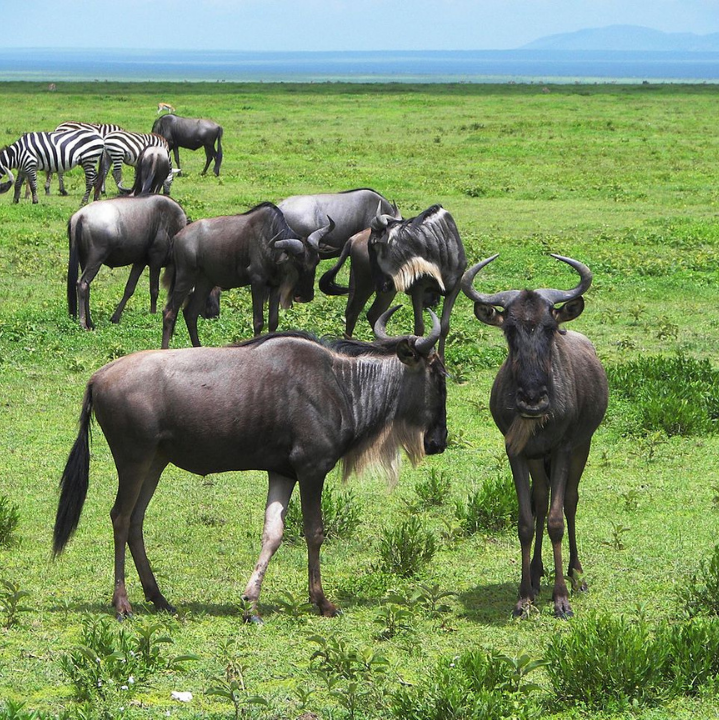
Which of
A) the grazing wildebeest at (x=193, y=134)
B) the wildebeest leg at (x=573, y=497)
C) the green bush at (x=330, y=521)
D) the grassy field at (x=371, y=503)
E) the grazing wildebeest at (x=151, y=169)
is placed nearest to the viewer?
the grassy field at (x=371, y=503)

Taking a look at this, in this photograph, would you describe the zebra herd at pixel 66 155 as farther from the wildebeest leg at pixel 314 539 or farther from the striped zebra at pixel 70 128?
the wildebeest leg at pixel 314 539

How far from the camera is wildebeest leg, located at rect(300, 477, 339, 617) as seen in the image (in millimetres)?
6516

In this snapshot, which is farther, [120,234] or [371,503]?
[120,234]

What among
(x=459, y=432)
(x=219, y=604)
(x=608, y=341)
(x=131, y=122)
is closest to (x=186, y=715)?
(x=219, y=604)

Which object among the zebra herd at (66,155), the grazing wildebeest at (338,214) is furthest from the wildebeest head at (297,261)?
the zebra herd at (66,155)

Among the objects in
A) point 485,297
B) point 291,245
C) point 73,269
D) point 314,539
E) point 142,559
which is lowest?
point 142,559

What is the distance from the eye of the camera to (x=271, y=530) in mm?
6539

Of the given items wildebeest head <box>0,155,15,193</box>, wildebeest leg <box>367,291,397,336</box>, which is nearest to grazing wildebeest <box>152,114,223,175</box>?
wildebeest head <box>0,155,15,193</box>

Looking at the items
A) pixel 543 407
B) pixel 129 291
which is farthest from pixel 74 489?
pixel 129 291

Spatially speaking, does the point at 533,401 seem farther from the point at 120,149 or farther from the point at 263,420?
the point at 120,149

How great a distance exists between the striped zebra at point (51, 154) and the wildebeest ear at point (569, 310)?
17.5 meters

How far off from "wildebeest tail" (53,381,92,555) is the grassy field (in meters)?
0.39

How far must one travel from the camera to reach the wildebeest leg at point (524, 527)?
21.5ft

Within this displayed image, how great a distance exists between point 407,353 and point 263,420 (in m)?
0.95
